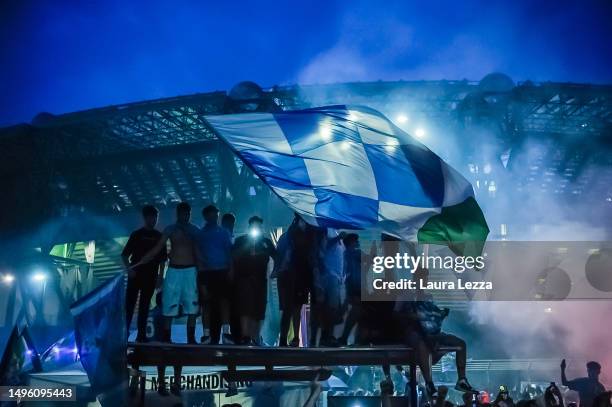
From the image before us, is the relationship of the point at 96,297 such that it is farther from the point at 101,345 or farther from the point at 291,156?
the point at 291,156

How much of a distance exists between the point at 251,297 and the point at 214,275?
47 cm

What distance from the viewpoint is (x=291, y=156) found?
17.9 feet

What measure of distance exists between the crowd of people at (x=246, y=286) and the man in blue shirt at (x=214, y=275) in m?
0.01

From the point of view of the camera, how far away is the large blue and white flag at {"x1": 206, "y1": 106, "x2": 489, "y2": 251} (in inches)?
209

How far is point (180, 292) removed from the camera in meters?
5.77

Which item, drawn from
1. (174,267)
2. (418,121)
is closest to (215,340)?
(174,267)

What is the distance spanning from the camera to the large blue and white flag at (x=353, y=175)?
5.30 m

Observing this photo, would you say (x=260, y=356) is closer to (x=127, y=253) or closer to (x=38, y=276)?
(x=127, y=253)

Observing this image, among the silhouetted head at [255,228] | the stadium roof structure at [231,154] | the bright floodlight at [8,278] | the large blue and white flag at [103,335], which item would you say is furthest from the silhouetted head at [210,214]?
the bright floodlight at [8,278]

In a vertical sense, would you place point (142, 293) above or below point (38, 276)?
below

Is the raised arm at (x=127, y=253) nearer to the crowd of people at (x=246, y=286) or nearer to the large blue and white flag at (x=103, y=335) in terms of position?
the crowd of people at (x=246, y=286)

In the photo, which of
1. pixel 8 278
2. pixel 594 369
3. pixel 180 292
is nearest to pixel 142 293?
pixel 180 292

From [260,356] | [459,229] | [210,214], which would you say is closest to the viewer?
[260,356]

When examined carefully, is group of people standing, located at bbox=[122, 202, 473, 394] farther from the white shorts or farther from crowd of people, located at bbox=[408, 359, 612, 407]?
crowd of people, located at bbox=[408, 359, 612, 407]
